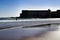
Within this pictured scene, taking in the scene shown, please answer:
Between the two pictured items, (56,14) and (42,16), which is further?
(42,16)

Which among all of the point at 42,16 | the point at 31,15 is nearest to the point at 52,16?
the point at 42,16

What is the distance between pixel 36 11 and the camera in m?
65.5

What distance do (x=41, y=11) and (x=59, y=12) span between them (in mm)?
10704

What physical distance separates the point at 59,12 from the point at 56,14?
2.49 metres

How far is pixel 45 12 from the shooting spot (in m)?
64.4

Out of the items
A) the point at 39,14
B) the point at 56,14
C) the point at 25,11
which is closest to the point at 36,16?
the point at 39,14

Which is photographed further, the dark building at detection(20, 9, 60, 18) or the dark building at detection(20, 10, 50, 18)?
the dark building at detection(20, 10, 50, 18)

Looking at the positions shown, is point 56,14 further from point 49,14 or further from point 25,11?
point 25,11

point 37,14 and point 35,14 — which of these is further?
point 35,14

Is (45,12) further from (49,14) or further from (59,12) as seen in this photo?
(59,12)

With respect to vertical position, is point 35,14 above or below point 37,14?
below

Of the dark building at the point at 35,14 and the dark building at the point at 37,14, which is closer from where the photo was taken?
the dark building at the point at 37,14

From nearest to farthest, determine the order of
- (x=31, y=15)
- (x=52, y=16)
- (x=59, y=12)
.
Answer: (x=59, y=12)
(x=52, y=16)
(x=31, y=15)

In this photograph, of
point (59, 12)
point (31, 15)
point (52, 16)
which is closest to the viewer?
point (59, 12)
